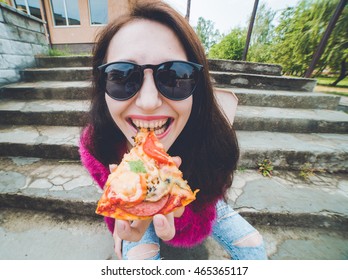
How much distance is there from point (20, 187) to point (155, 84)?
7.57 feet

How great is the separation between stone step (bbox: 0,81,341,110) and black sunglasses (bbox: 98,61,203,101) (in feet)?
9.58

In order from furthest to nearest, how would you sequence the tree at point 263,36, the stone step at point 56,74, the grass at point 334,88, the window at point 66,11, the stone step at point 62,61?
the tree at point 263,36
the window at point 66,11
the grass at point 334,88
the stone step at point 62,61
the stone step at point 56,74

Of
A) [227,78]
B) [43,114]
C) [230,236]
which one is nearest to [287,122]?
[227,78]

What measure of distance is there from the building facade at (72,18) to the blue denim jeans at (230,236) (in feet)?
37.8

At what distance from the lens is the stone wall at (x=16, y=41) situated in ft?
11.7

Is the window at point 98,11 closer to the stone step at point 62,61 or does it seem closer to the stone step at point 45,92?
the stone step at point 62,61

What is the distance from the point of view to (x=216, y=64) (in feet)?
15.4

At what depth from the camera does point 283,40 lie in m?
13.0

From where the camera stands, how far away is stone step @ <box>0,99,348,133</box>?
3.14 m

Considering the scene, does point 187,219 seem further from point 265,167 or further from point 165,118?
point 265,167

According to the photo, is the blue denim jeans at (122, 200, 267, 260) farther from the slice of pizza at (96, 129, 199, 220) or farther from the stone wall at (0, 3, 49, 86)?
the stone wall at (0, 3, 49, 86)

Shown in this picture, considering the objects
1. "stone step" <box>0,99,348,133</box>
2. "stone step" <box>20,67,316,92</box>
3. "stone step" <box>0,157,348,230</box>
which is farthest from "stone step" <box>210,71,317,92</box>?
"stone step" <box>0,157,348,230</box>

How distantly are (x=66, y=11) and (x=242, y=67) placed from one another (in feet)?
37.2

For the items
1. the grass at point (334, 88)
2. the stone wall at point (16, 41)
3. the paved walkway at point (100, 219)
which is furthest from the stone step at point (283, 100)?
the grass at point (334, 88)
